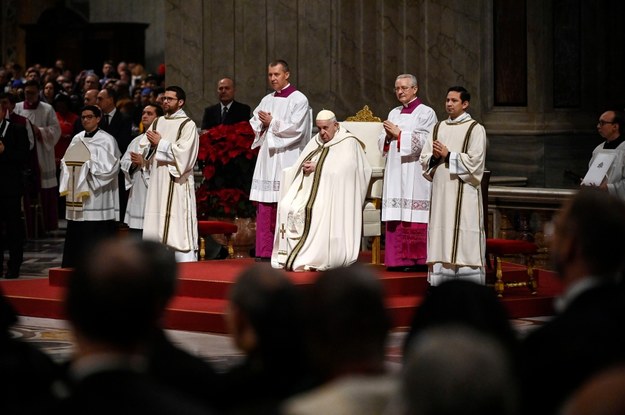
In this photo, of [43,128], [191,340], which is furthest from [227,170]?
[191,340]

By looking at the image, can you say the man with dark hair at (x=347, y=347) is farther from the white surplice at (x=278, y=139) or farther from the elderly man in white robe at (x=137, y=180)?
the elderly man in white robe at (x=137, y=180)

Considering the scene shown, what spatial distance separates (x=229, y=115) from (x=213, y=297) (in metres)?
3.57

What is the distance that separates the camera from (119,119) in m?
13.4

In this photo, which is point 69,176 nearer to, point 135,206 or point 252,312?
point 135,206

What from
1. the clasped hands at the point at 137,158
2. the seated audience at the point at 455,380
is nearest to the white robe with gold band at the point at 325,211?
the clasped hands at the point at 137,158

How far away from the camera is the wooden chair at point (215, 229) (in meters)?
11.9

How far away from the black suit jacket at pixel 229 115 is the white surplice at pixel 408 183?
8.85 ft

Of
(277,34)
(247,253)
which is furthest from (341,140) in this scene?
(277,34)

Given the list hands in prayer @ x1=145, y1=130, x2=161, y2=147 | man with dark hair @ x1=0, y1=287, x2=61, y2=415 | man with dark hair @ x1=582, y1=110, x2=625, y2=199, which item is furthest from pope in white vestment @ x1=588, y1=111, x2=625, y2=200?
man with dark hair @ x1=0, y1=287, x2=61, y2=415

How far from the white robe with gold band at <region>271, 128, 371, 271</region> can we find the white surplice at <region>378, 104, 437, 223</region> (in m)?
0.25

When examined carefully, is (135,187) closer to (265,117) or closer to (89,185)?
(89,185)

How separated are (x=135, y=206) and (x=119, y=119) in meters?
1.25

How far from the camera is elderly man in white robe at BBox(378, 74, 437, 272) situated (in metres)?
10.8

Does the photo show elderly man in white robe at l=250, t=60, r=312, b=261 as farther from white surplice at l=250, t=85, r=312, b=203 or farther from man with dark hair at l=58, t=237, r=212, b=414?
man with dark hair at l=58, t=237, r=212, b=414
